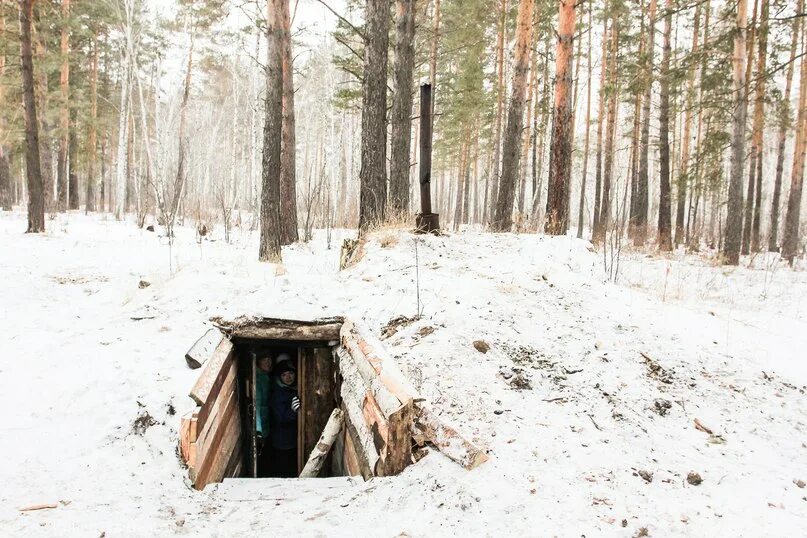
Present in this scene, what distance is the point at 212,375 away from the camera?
3238 millimetres

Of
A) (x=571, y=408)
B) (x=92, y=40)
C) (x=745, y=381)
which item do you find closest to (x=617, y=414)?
(x=571, y=408)

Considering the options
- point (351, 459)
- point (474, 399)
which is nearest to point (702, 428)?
point (474, 399)

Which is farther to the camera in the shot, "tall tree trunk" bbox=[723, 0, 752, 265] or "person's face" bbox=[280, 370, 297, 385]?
"tall tree trunk" bbox=[723, 0, 752, 265]

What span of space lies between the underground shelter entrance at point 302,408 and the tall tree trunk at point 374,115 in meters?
3.32

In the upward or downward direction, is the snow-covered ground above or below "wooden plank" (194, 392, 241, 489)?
above

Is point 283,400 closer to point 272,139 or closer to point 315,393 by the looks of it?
point 315,393

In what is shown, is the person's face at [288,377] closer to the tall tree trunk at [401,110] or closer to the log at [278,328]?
the log at [278,328]

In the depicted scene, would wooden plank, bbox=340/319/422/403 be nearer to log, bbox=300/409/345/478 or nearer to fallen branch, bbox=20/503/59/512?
log, bbox=300/409/345/478

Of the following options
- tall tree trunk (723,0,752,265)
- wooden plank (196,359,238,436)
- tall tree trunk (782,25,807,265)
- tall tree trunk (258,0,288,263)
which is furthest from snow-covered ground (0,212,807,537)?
tall tree trunk (782,25,807,265)

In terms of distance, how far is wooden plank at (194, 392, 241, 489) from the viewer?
9.40ft

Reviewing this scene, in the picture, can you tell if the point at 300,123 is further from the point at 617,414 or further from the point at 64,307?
the point at 617,414

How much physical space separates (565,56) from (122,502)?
9405 mm

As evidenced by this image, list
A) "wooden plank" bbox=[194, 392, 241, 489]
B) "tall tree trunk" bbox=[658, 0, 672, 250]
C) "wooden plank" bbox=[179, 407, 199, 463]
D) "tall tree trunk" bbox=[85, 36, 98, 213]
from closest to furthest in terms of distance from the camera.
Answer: "wooden plank" bbox=[179, 407, 199, 463], "wooden plank" bbox=[194, 392, 241, 489], "tall tree trunk" bbox=[658, 0, 672, 250], "tall tree trunk" bbox=[85, 36, 98, 213]

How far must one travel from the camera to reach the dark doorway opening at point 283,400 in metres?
4.42
